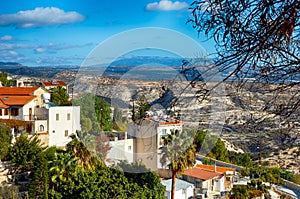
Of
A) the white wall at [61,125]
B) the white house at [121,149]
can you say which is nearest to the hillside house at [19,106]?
the white wall at [61,125]

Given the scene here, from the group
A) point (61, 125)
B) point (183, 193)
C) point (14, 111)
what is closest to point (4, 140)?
point (61, 125)

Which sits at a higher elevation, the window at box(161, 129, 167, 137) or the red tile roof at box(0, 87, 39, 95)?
the red tile roof at box(0, 87, 39, 95)

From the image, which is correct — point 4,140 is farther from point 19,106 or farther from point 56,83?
point 56,83

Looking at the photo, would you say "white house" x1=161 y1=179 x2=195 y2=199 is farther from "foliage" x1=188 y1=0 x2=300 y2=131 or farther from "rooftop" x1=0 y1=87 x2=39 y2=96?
"foliage" x1=188 y1=0 x2=300 y2=131

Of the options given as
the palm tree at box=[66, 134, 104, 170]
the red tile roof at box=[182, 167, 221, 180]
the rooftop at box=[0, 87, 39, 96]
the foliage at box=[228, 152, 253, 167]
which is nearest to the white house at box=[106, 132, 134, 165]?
the palm tree at box=[66, 134, 104, 170]

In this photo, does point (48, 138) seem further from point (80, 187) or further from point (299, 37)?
point (299, 37)

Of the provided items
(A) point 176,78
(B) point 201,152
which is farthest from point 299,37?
(B) point 201,152
